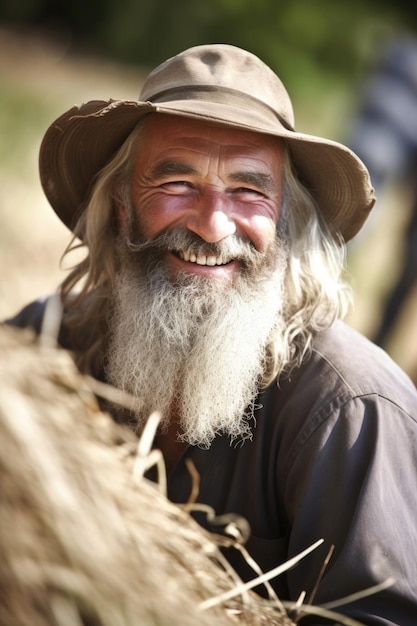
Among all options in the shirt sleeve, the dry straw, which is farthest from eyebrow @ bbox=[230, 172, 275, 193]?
the dry straw

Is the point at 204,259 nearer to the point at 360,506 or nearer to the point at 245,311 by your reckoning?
the point at 245,311

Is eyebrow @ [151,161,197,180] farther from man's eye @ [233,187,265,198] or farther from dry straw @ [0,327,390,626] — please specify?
dry straw @ [0,327,390,626]

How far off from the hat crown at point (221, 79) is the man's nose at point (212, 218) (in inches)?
14.0

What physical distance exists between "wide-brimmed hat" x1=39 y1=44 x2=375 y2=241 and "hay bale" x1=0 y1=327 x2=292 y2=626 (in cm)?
147

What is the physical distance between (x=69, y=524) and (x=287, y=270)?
6.41 feet

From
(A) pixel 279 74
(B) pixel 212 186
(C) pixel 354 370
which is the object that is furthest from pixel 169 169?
(A) pixel 279 74

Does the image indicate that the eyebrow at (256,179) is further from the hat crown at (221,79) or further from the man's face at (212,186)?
the hat crown at (221,79)

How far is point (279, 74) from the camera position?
75.7 feet

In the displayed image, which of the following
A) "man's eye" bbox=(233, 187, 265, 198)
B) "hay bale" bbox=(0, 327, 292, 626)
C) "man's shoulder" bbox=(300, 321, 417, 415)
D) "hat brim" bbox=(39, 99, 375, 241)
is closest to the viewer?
"hay bale" bbox=(0, 327, 292, 626)

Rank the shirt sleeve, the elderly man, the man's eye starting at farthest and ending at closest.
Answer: the man's eye → the elderly man → the shirt sleeve

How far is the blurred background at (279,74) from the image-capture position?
→ 29.1 ft

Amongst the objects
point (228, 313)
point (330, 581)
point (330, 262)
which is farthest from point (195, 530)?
point (330, 262)

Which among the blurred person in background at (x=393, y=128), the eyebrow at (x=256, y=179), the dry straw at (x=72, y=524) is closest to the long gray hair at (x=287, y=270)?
the eyebrow at (x=256, y=179)

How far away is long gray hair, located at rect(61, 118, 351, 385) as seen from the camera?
11.3 feet
